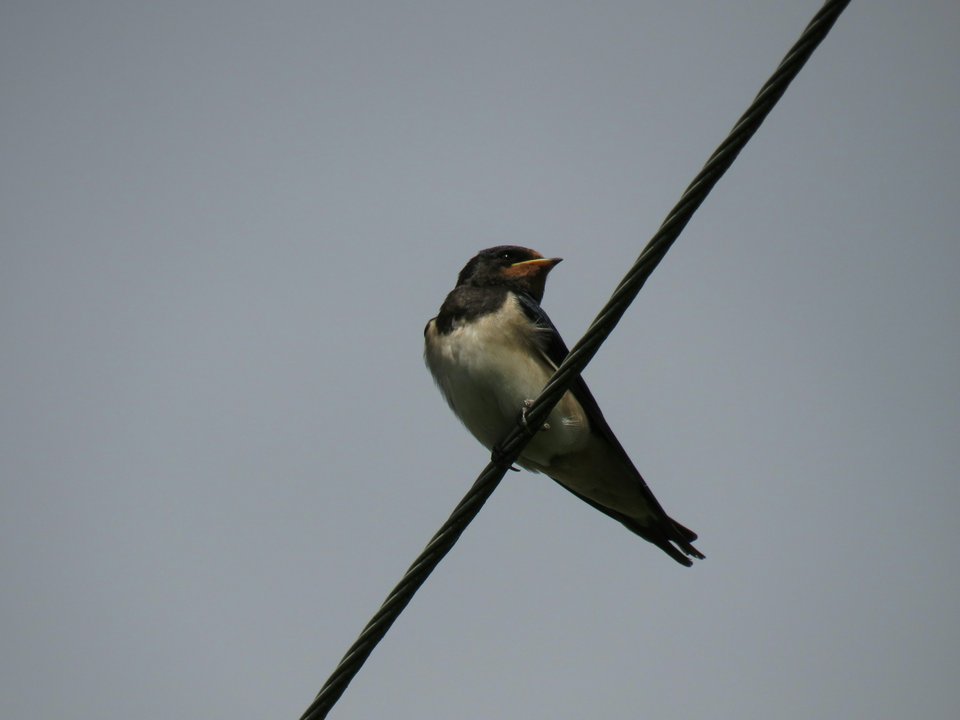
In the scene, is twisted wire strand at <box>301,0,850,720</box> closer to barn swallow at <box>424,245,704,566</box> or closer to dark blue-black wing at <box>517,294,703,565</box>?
barn swallow at <box>424,245,704,566</box>

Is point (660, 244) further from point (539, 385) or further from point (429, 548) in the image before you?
point (539, 385)

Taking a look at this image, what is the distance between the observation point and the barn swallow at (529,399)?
19.7 ft

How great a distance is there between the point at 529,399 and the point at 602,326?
2.18 meters

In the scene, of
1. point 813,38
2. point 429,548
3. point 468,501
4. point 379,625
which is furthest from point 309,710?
point 813,38

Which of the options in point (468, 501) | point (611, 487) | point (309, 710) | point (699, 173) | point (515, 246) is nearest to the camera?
point (699, 173)

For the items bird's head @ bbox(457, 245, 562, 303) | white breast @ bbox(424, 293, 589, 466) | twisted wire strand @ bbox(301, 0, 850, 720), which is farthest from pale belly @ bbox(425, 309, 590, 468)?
twisted wire strand @ bbox(301, 0, 850, 720)

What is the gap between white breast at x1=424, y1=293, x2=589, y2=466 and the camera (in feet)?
19.6

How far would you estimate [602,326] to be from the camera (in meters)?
3.79

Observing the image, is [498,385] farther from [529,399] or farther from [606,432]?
Answer: [606,432]

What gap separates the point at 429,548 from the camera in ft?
13.0

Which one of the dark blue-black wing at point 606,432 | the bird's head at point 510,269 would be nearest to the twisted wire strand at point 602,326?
the dark blue-black wing at point 606,432

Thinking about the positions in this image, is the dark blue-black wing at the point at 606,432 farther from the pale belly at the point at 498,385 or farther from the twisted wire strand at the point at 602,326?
the twisted wire strand at the point at 602,326

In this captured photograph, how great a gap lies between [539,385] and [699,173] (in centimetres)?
271

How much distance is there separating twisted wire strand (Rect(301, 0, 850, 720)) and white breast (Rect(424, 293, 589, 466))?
1594 mm
